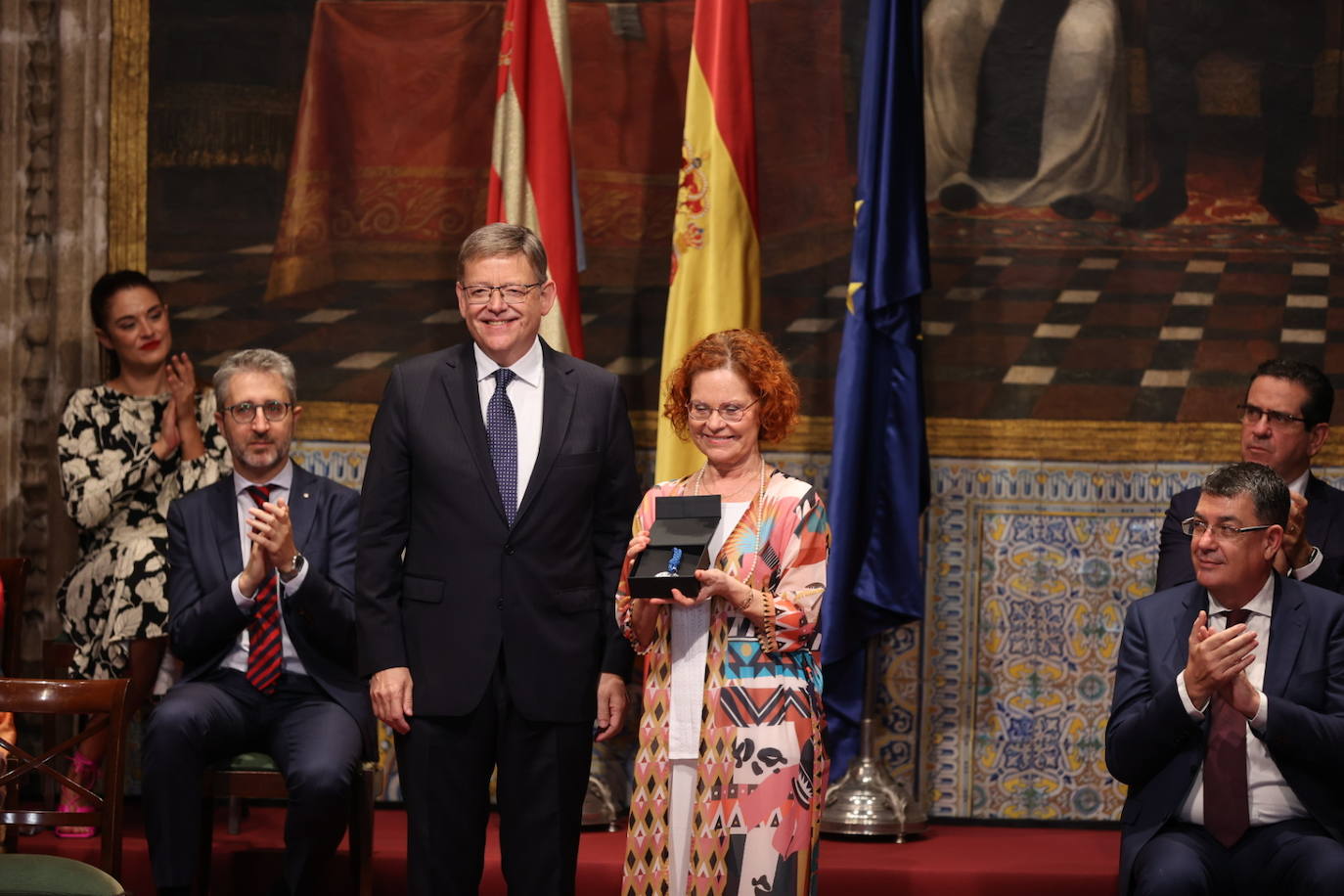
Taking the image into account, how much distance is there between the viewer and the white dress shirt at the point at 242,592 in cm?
413

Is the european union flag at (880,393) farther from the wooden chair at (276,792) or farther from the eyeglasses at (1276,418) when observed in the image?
the wooden chair at (276,792)

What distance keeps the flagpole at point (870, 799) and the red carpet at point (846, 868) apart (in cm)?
5

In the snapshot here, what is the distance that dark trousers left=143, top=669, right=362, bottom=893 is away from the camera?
3.92 meters

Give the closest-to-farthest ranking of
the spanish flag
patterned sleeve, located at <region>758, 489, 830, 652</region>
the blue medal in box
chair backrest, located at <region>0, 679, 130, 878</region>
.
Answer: the blue medal in box, patterned sleeve, located at <region>758, 489, 830, 652</region>, chair backrest, located at <region>0, 679, 130, 878</region>, the spanish flag

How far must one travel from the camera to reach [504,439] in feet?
11.5

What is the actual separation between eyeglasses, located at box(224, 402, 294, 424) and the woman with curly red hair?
1262mm

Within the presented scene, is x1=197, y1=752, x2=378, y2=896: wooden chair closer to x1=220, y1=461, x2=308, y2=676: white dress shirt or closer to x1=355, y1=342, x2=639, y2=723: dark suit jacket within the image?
x1=220, y1=461, x2=308, y2=676: white dress shirt

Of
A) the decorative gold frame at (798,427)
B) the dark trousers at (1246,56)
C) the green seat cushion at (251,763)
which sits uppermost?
the dark trousers at (1246,56)

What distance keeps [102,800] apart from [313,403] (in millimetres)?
1821

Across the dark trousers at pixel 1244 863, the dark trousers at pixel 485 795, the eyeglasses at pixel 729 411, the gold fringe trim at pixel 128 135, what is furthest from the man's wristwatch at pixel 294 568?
the dark trousers at pixel 1244 863

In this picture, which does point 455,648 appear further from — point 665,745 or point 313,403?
point 313,403

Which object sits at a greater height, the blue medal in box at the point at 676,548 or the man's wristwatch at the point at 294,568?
the blue medal in box at the point at 676,548

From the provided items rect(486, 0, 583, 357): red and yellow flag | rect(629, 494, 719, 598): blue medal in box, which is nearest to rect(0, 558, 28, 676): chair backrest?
rect(486, 0, 583, 357): red and yellow flag

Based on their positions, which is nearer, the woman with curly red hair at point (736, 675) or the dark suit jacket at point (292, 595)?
the woman with curly red hair at point (736, 675)
